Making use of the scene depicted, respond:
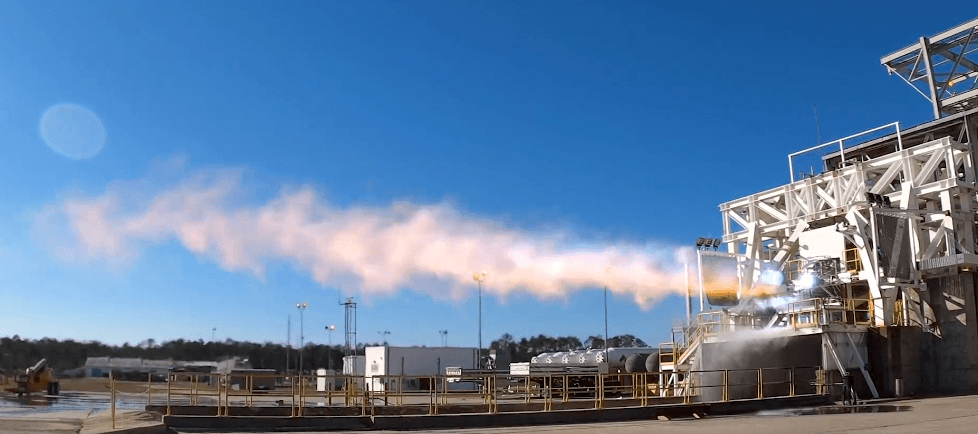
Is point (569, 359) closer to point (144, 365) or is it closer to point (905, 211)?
point (905, 211)

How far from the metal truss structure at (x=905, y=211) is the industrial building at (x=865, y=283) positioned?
5 centimetres

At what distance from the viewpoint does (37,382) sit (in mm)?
46000

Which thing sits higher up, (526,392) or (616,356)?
(616,356)

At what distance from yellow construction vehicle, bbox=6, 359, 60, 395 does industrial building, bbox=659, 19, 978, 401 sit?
3430 centimetres

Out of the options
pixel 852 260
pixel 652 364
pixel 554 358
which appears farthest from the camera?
pixel 554 358

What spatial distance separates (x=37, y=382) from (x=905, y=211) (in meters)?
45.3

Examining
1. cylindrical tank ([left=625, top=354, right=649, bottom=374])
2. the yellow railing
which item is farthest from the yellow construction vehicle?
the yellow railing

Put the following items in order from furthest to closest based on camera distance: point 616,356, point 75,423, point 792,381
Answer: point 616,356
point 792,381
point 75,423

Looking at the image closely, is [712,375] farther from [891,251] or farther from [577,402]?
[891,251]

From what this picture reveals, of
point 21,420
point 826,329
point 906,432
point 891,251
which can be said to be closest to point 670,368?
point 826,329

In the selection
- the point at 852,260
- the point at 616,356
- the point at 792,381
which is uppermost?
the point at 852,260

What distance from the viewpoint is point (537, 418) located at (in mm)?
20953

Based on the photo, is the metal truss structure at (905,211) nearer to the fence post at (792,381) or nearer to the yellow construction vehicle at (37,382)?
the fence post at (792,381)

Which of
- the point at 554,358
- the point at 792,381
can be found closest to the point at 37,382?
the point at 554,358
